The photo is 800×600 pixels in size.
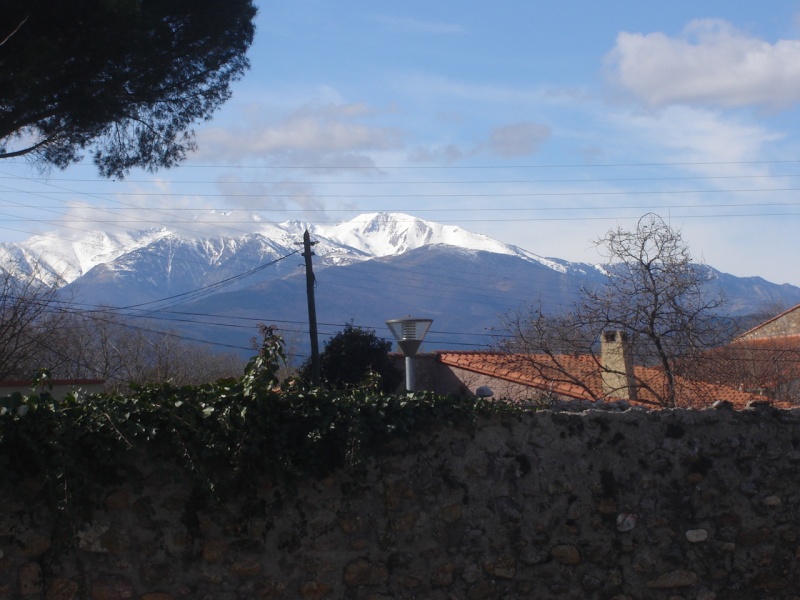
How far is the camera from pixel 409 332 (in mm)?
9656

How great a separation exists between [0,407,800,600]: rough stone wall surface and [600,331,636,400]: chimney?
8644 mm

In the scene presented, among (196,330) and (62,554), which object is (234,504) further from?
(196,330)

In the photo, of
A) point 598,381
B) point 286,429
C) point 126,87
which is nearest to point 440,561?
point 286,429

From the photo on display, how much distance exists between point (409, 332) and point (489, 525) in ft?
14.7

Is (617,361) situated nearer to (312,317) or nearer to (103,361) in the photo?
(312,317)

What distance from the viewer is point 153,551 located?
4676 millimetres

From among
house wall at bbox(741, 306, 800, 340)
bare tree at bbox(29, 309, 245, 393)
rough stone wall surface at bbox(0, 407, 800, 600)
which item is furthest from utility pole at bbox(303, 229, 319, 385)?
rough stone wall surface at bbox(0, 407, 800, 600)

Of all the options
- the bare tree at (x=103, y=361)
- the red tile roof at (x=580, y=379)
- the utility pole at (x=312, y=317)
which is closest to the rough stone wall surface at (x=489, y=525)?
the bare tree at (x=103, y=361)

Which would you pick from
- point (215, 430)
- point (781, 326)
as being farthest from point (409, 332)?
point (781, 326)

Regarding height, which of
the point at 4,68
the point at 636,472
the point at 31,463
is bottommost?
the point at 636,472

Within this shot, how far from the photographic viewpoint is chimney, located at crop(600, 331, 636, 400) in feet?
48.2

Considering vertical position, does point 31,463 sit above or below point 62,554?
above

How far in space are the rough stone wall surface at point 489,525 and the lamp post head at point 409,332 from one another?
406 cm

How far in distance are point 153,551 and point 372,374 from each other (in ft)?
Result: 6.01
